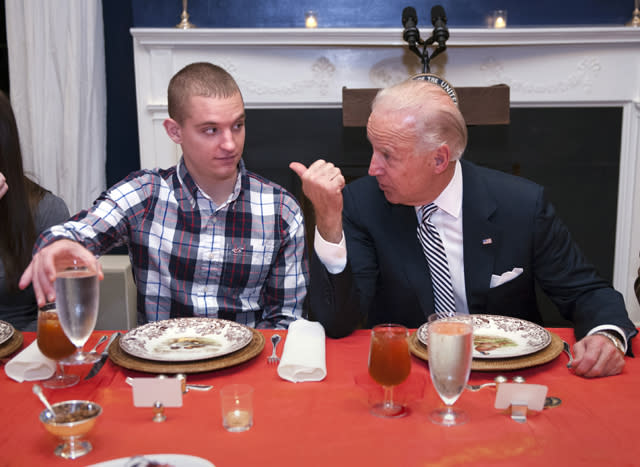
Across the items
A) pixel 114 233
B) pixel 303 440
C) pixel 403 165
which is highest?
pixel 403 165

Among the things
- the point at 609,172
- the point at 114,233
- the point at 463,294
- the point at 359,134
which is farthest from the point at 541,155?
the point at 114,233

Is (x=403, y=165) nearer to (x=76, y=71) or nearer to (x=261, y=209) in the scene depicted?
(x=261, y=209)

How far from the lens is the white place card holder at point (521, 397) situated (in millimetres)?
935

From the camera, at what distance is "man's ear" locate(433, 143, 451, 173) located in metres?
1.59

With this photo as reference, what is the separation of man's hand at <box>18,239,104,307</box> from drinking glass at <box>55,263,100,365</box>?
4.4 inches

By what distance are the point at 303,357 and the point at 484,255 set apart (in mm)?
660

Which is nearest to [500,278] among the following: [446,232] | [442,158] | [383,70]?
[446,232]

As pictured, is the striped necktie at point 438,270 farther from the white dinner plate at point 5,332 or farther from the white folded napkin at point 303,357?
the white dinner plate at point 5,332

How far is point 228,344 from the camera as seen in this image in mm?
1221

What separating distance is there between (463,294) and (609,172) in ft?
6.76

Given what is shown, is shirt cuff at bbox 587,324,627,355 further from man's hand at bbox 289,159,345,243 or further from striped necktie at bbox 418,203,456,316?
man's hand at bbox 289,159,345,243

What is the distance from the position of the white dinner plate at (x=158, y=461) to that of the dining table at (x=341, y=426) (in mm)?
35

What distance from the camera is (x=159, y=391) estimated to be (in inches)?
37.7

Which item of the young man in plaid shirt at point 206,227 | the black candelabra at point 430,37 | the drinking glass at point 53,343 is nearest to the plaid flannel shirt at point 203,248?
the young man in plaid shirt at point 206,227
